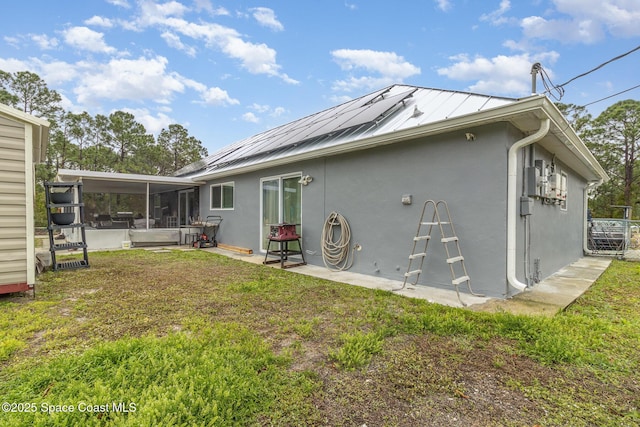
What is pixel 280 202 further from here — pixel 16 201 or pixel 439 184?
pixel 16 201

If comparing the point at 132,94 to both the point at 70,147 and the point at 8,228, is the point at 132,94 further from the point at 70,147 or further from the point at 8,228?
the point at 8,228

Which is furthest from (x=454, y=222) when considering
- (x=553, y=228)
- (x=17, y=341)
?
(x=17, y=341)

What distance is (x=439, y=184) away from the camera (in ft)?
14.1

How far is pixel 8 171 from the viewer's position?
359 cm

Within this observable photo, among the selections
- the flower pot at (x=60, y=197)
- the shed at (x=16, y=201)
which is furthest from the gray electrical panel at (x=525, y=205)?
the flower pot at (x=60, y=197)

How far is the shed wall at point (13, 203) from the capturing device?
3.56 metres

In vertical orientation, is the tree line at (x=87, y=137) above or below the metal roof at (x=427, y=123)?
above

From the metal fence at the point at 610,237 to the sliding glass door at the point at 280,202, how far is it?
349 inches

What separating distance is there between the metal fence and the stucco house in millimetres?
2084

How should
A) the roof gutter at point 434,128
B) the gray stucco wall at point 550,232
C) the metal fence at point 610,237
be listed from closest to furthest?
the roof gutter at point 434,128
the gray stucco wall at point 550,232
the metal fence at point 610,237

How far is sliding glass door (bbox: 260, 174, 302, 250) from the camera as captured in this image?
21.9 feet

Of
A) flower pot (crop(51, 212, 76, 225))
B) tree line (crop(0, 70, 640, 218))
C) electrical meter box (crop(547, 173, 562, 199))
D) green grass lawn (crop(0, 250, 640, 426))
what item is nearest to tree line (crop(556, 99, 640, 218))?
tree line (crop(0, 70, 640, 218))

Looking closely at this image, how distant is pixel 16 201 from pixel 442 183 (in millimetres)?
5491

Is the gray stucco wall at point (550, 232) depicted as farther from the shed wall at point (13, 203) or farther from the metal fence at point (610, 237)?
the shed wall at point (13, 203)
